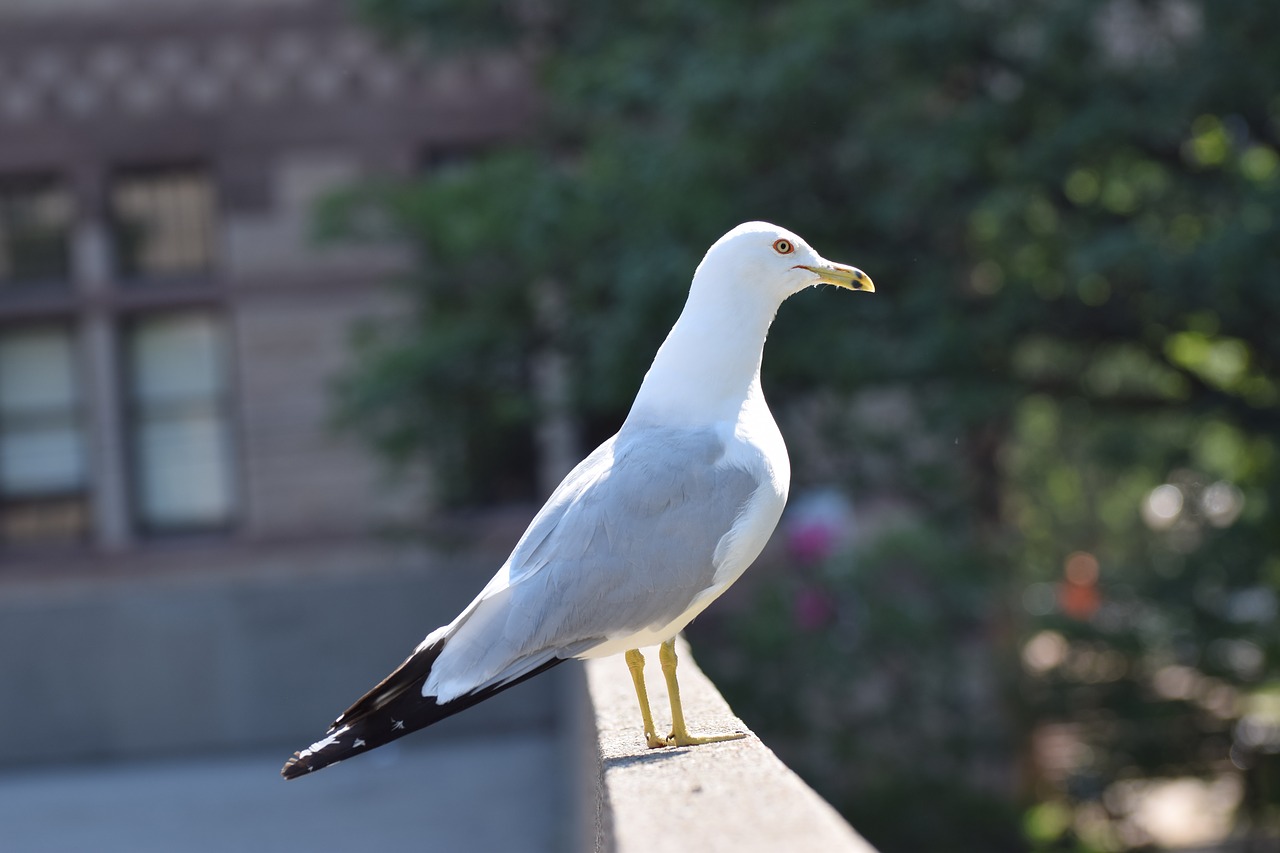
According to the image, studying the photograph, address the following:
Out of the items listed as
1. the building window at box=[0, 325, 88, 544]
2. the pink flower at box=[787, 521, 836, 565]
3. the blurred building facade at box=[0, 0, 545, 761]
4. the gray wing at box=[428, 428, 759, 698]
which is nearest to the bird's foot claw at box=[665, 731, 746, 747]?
the gray wing at box=[428, 428, 759, 698]

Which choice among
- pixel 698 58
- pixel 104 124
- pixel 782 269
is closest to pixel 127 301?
pixel 104 124

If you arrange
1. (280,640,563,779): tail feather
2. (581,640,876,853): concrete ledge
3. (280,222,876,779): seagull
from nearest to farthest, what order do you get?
(581,640,876,853): concrete ledge < (280,640,563,779): tail feather < (280,222,876,779): seagull

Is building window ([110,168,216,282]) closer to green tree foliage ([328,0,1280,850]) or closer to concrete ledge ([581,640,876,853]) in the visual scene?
green tree foliage ([328,0,1280,850])

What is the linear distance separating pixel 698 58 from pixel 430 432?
8.52 ft

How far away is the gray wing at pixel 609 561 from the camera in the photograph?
3.20 m

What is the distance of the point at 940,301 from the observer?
7.73 metres

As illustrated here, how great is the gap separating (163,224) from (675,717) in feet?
32.3

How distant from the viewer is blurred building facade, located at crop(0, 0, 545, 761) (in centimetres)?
1168

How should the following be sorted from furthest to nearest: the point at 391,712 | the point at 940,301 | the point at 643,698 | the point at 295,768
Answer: the point at 940,301 → the point at 643,698 → the point at 391,712 → the point at 295,768

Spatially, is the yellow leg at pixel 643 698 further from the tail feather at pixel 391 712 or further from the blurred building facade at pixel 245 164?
the blurred building facade at pixel 245 164

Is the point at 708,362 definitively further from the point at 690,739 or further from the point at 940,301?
the point at 940,301

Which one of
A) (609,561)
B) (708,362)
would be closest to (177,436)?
(708,362)

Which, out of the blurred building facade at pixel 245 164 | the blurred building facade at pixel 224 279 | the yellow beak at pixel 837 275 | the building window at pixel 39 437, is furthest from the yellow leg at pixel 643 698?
the building window at pixel 39 437

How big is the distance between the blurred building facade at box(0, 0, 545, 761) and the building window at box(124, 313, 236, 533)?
0.26 m
